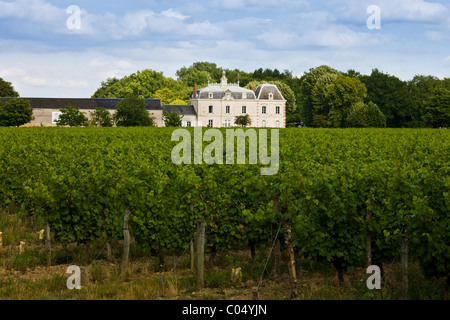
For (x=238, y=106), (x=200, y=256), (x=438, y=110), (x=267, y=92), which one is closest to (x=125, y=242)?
(x=200, y=256)

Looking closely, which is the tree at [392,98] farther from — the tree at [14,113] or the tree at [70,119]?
the tree at [14,113]

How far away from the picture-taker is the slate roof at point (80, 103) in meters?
91.9

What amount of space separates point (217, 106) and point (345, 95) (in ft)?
70.3

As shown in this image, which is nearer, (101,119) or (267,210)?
(267,210)

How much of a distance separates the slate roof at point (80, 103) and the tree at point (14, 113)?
12004mm

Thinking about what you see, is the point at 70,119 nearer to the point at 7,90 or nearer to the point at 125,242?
the point at 7,90

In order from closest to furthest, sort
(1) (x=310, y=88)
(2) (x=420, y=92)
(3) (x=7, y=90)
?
(3) (x=7, y=90)
(1) (x=310, y=88)
(2) (x=420, y=92)

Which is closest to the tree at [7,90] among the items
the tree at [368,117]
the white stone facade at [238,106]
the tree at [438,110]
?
the white stone facade at [238,106]

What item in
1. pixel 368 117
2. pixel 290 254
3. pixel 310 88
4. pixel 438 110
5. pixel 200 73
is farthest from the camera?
pixel 200 73

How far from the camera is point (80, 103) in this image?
305 ft

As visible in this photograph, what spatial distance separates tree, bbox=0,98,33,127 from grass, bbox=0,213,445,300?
7179 centimetres
